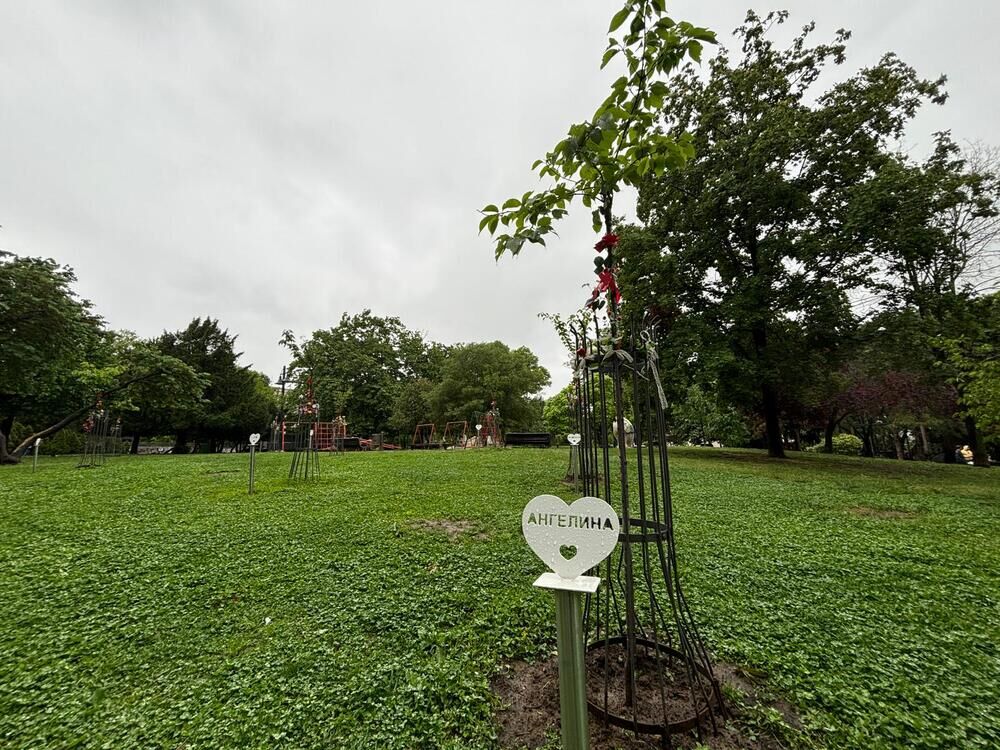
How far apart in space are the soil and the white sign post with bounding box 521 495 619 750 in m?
5.92

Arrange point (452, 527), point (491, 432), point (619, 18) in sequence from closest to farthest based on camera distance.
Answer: point (619, 18) → point (452, 527) → point (491, 432)

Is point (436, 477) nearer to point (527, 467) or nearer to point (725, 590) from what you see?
point (527, 467)

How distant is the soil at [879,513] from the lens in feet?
16.8

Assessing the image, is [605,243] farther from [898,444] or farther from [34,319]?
[898,444]

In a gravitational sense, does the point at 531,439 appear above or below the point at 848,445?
above

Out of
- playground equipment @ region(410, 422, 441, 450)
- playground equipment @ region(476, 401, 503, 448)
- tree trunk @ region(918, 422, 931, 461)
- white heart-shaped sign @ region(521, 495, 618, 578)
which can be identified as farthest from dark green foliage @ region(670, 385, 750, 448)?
white heart-shaped sign @ region(521, 495, 618, 578)

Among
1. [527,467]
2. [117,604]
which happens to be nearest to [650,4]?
[117,604]

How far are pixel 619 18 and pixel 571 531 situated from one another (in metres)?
1.64

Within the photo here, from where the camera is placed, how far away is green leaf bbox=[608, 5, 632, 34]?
1.21 m

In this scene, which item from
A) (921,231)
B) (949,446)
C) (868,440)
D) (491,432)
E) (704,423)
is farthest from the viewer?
(868,440)

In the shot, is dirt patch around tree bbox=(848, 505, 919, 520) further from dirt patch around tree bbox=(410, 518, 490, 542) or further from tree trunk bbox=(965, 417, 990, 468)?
tree trunk bbox=(965, 417, 990, 468)

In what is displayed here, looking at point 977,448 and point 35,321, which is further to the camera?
point 977,448

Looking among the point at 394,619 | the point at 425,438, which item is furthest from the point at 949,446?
the point at 425,438

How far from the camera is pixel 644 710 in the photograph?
169 centimetres
